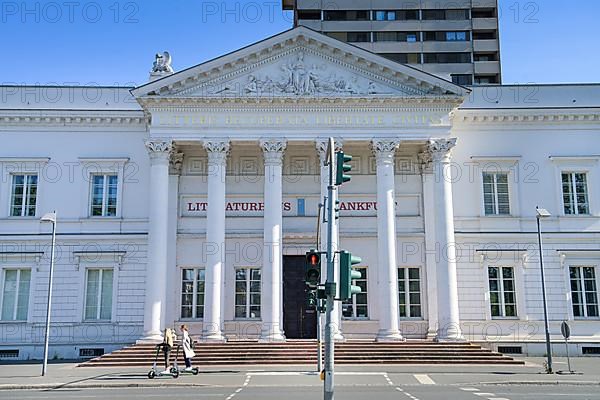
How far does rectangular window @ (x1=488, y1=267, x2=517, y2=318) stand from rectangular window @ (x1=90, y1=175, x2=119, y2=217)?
1948 centimetres

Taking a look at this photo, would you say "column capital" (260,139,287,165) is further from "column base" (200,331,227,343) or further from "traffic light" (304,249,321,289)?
"traffic light" (304,249,321,289)

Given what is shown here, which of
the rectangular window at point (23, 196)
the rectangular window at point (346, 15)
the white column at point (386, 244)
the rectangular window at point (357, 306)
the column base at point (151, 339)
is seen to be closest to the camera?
the column base at point (151, 339)

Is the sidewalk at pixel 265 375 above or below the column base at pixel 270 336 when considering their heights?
below

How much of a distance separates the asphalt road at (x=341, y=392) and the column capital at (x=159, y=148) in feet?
41.1

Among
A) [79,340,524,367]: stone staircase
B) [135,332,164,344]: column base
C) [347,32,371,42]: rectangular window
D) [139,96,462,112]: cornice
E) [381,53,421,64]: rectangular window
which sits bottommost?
[79,340,524,367]: stone staircase

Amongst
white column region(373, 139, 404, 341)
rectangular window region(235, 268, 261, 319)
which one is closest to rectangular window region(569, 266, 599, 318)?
white column region(373, 139, 404, 341)

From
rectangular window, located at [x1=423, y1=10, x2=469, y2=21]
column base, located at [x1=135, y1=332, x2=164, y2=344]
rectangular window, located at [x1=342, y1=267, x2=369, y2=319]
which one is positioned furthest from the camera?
rectangular window, located at [x1=423, y1=10, x2=469, y2=21]

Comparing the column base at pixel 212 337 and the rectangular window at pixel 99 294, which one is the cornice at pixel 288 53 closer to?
the rectangular window at pixel 99 294

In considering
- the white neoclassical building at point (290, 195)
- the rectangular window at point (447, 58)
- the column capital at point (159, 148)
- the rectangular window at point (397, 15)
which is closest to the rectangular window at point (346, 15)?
the rectangular window at point (397, 15)

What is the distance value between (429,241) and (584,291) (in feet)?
26.7

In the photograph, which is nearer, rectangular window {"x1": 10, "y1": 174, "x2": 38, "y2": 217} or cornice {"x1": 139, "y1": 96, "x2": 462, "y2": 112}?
cornice {"x1": 139, "y1": 96, "x2": 462, "y2": 112}

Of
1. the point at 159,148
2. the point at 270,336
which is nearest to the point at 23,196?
the point at 159,148

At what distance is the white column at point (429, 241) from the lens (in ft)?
99.9

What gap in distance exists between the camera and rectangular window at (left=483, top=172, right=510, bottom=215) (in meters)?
32.1
